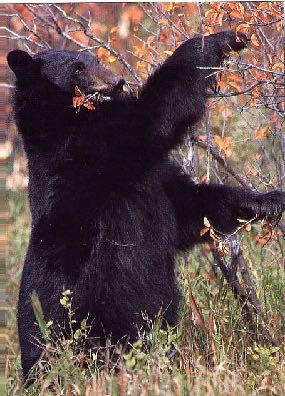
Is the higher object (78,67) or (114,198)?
(78,67)

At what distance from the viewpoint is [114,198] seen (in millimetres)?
5285

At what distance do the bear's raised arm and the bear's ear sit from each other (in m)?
0.90

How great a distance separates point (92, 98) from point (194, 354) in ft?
5.48

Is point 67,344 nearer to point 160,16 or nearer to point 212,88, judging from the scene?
point 212,88

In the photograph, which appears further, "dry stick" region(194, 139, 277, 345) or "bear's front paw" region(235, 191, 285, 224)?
"dry stick" region(194, 139, 277, 345)

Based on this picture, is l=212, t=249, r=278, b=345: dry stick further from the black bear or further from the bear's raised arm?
the bear's raised arm

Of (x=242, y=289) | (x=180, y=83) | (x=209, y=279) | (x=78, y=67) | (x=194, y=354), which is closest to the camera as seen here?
(x=180, y=83)

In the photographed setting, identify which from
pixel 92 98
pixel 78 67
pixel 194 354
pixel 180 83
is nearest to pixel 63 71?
pixel 78 67

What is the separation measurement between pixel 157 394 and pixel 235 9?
88.9 inches

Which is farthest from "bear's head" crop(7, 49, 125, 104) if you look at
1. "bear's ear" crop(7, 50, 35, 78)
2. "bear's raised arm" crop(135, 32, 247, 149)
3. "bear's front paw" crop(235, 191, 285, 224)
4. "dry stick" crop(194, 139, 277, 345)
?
"bear's front paw" crop(235, 191, 285, 224)

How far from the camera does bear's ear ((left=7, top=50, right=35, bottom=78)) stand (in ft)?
18.3

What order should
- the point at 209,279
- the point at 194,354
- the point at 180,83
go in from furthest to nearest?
the point at 209,279
the point at 194,354
the point at 180,83

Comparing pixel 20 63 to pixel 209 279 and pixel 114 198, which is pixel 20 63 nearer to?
pixel 114 198

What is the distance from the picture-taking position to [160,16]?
627 cm
